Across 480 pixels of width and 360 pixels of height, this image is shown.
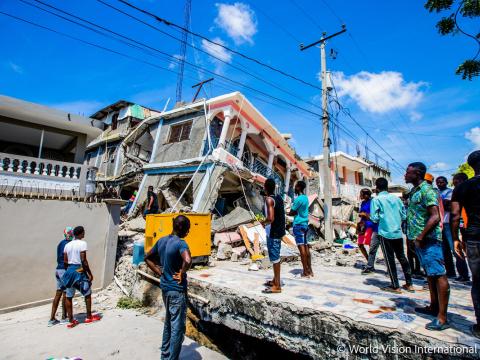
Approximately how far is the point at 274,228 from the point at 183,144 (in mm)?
9037

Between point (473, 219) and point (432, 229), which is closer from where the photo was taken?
point (473, 219)

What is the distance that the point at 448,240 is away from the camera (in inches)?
182

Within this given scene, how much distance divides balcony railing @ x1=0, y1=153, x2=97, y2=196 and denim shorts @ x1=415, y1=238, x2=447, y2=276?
853 cm

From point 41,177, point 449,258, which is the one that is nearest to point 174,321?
point 449,258

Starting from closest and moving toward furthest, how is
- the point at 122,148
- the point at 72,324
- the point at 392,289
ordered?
the point at 392,289, the point at 72,324, the point at 122,148

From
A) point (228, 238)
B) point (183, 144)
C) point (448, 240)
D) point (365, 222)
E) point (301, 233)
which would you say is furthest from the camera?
point (183, 144)

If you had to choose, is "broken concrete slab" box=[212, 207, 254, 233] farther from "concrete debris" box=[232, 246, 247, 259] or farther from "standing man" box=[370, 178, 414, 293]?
"standing man" box=[370, 178, 414, 293]

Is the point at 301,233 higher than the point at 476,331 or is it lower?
higher

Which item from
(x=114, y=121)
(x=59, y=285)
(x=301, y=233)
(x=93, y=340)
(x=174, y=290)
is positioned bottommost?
(x=93, y=340)

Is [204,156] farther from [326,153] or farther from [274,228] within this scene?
[274,228]

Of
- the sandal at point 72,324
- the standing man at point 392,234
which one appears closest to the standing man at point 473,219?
the standing man at point 392,234

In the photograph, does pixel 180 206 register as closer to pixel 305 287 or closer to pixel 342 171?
pixel 305 287

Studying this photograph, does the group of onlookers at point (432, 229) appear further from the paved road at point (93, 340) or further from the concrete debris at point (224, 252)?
the concrete debris at point (224, 252)

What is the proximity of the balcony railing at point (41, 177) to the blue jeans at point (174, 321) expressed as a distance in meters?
6.15
